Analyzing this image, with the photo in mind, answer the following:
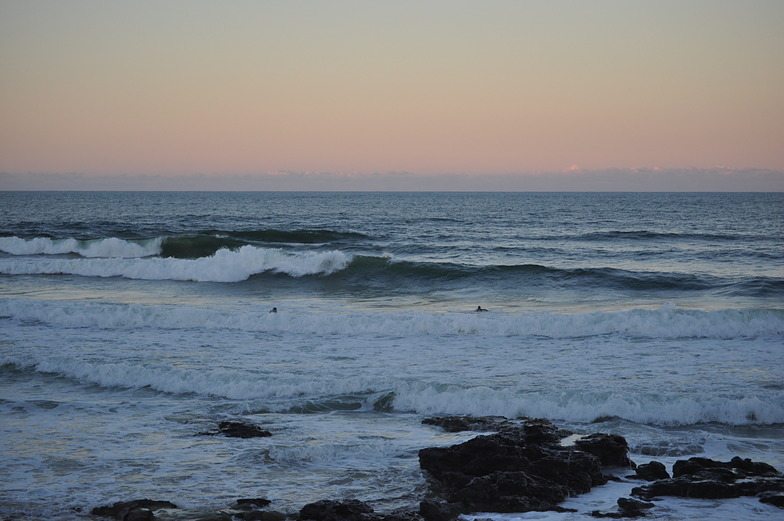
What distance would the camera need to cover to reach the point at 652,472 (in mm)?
7672

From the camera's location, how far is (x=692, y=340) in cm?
1541

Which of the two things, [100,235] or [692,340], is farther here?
[100,235]

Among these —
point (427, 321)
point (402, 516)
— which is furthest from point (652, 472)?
point (427, 321)

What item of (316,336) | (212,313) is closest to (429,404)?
(316,336)

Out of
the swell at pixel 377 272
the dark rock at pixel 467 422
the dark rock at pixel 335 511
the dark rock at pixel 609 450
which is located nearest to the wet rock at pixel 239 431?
the dark rock at pixel 467 422

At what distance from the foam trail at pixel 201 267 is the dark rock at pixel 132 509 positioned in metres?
21.2

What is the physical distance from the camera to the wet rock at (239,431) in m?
9.38

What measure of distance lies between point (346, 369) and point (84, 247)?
2941 centimetres

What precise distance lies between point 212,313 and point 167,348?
3.33 m

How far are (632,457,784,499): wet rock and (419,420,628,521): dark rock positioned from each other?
642mm

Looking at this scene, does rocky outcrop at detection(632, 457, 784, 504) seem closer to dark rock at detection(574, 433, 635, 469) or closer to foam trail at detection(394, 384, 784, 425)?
dark rock at detection(574, 433, 635, 469)

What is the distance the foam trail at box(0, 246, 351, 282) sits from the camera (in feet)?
92.1

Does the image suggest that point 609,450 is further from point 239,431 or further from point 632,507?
point 239,431

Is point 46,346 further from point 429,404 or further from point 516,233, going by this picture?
point 516,233
